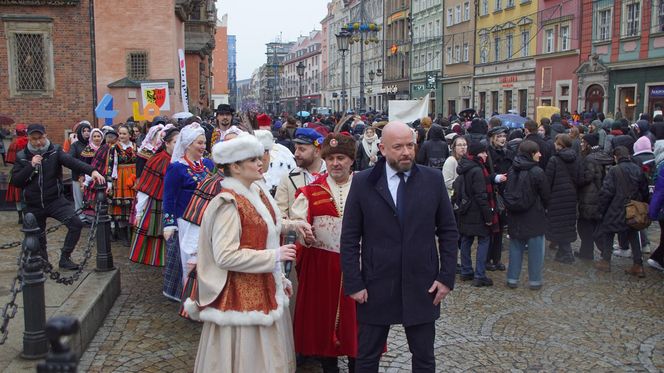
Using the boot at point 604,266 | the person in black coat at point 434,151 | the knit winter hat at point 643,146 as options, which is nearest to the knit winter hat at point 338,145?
the boot at point 604,266

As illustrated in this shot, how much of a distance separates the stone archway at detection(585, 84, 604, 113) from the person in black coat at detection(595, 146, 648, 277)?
26370 millimetres

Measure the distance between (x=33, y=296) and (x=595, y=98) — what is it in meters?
33.1

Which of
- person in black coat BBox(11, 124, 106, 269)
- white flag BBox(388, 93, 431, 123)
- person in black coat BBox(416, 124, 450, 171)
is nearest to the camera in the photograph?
person in black coat BBox(11, 124, 106, 269)

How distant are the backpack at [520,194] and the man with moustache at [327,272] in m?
3.37

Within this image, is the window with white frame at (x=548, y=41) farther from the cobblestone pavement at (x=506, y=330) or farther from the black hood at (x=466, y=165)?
the black hood at (x=466, y=165)

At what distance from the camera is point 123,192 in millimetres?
Answer: 9719

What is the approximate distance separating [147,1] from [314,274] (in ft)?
68.6

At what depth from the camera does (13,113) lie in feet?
74.8

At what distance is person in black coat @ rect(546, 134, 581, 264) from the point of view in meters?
8.45

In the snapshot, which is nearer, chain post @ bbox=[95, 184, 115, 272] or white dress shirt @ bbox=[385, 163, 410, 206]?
white dress shirt @ bbox=[385, 163, 410, 206]

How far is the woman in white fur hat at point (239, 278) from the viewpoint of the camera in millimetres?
3840

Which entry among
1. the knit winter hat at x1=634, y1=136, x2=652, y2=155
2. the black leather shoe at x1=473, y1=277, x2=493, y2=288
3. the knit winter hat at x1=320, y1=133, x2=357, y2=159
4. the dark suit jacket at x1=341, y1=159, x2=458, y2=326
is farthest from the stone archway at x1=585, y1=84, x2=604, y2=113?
the dark suit jacket at x1=341, y1=159, x2=458, y2=326

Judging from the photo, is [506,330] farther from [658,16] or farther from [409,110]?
[658,16]

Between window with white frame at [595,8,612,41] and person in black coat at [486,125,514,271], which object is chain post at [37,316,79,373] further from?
window with white frame at [595,8,612,41]
